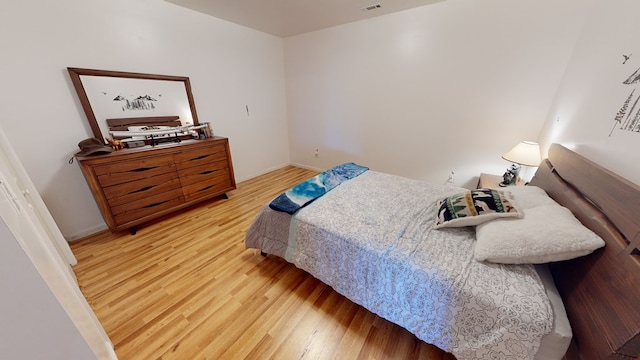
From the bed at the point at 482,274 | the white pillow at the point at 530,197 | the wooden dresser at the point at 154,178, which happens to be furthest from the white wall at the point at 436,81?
the wooden dresser at the point at 154,178

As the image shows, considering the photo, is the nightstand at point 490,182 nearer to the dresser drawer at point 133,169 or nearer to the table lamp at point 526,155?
the table lamp at point 526,155

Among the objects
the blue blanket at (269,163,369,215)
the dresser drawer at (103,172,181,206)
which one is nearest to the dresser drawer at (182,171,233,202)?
the dresser drawer at (103,172,181,206)

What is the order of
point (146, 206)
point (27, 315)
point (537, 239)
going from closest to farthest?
point (27, 315) → point (537, 239) → point (146, 206)

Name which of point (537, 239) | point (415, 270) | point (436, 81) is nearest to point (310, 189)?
point (415, 270)

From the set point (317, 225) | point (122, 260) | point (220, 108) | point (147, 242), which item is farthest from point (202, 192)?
point (317, 225)

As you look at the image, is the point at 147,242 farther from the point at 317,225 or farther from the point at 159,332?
the point at 317,225

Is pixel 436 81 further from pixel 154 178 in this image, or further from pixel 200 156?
pixel 154 178

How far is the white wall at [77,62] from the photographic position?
1685mm

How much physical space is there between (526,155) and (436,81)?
1.28m

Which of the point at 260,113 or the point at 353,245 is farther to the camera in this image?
the point at 260,113

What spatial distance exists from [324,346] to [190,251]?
1467 millimetres

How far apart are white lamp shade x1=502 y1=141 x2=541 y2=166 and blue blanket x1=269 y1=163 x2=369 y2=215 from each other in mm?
1353

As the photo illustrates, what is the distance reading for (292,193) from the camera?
1736 millimetres

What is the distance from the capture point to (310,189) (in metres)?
1.81
